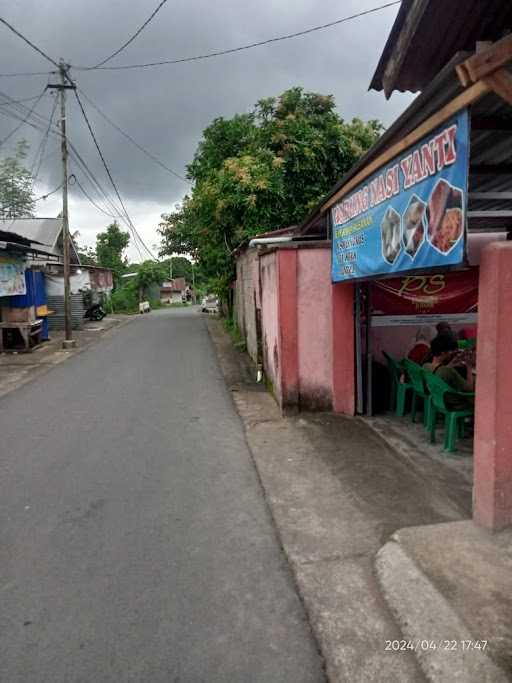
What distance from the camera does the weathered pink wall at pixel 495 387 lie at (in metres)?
3.60

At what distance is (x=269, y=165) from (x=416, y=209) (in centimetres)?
1209

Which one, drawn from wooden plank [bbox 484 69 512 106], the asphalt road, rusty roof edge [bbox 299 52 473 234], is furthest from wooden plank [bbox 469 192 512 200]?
the asphalt road

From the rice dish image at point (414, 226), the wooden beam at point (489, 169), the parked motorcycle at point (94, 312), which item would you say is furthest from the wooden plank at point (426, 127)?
the parked motorcycle at point (94, 312)

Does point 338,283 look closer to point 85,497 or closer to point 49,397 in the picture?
point 85,497

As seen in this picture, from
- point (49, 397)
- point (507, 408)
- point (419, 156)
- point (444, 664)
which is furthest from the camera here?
point (49, 397)

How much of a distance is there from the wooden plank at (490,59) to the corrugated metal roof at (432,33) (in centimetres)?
110

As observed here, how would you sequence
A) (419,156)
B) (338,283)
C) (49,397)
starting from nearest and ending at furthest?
(419,156) < (338,283) < (49,397)

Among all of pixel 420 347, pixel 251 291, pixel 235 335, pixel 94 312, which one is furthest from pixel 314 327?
pixel 94 312

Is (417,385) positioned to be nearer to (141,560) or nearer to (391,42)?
(391,42)

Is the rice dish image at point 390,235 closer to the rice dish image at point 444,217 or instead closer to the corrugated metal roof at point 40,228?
the rice dish image at point 444,217

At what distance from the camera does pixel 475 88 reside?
3.02m

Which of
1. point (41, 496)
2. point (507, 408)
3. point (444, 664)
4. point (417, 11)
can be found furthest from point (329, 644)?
point (417, 11)

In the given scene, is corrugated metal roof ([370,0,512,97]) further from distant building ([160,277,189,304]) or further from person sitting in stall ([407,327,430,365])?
distant building ([160,277,189,304])

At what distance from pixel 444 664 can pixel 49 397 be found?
8.60 m
